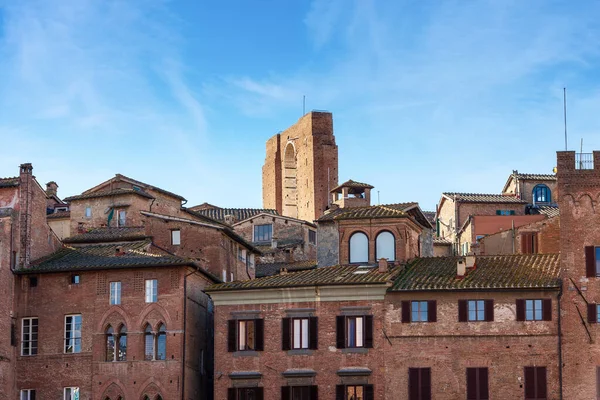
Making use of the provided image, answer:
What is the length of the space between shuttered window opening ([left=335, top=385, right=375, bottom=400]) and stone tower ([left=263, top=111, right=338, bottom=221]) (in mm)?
65070

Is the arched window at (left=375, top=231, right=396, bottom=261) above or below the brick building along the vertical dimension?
above

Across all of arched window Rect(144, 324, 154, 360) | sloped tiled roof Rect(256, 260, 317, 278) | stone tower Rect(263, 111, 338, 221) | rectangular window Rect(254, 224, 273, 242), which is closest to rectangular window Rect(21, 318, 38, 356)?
arched window Rect(144, 324, 154, 360)

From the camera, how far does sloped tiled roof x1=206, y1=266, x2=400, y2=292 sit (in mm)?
72062

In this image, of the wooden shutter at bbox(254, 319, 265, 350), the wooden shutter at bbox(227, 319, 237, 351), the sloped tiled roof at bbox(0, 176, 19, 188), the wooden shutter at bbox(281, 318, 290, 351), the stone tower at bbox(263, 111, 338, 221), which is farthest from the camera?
the stone tower at bbox(263, 111, 338, 221)

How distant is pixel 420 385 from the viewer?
70.0 m

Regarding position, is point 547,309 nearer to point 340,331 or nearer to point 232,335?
point 340,331

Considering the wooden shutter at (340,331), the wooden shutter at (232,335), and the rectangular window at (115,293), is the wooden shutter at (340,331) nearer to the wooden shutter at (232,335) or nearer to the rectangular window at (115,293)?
the wooden shutter at (232,335)

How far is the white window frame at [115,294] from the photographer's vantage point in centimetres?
7562

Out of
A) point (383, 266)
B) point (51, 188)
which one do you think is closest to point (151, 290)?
point (383, 266)

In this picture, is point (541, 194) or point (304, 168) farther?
point (304, 168)

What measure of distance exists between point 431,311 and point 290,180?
78.5m

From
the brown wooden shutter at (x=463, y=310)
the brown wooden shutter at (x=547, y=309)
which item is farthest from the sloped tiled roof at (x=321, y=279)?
the brown wooden shutter at (x=547, y=309)

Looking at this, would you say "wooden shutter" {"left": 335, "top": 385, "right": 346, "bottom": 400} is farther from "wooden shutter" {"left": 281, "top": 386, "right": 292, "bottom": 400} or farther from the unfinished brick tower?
the unfinished brick tower

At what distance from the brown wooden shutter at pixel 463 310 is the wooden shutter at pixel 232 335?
472 inches
